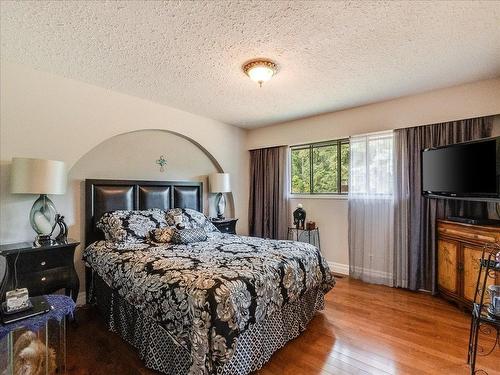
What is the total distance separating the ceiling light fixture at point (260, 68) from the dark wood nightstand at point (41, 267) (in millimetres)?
2336

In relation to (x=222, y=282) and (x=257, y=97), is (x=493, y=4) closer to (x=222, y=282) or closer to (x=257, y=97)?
(x=257, y=97)

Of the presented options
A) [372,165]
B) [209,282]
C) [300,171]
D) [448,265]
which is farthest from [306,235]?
[209,282]

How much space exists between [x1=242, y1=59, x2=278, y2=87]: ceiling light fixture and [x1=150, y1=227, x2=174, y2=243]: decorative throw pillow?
1.86 metres

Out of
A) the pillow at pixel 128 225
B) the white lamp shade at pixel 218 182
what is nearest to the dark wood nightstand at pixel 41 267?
the pillow at pixel 128 225

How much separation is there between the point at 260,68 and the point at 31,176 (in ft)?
7.35

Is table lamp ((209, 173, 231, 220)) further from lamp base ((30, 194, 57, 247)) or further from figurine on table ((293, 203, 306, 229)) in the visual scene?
lamp base ((30, 194, 57, 247))

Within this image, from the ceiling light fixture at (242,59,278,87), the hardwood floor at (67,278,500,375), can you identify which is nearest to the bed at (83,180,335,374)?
the hardwood floor at (67,278,500,375)

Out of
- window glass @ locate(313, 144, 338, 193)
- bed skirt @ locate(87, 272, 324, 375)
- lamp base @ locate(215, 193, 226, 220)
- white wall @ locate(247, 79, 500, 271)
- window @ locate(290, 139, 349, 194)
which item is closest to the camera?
bed skirt @ locate(87, 272, 324, 375)

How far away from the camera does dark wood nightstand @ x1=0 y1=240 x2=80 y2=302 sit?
2.14m

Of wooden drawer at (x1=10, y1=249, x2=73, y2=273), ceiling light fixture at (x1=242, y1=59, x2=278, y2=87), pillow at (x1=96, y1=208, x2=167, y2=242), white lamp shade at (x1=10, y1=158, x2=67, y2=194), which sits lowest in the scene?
wooden drawer at (x1=10, y1=249, x2=73, y2=273)

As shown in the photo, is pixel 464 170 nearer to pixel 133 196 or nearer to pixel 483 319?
pixel 483 319

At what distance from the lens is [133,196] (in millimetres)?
3322

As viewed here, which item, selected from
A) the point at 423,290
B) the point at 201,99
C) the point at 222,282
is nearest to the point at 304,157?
the point at 201,99

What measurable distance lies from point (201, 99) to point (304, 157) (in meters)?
2.05
